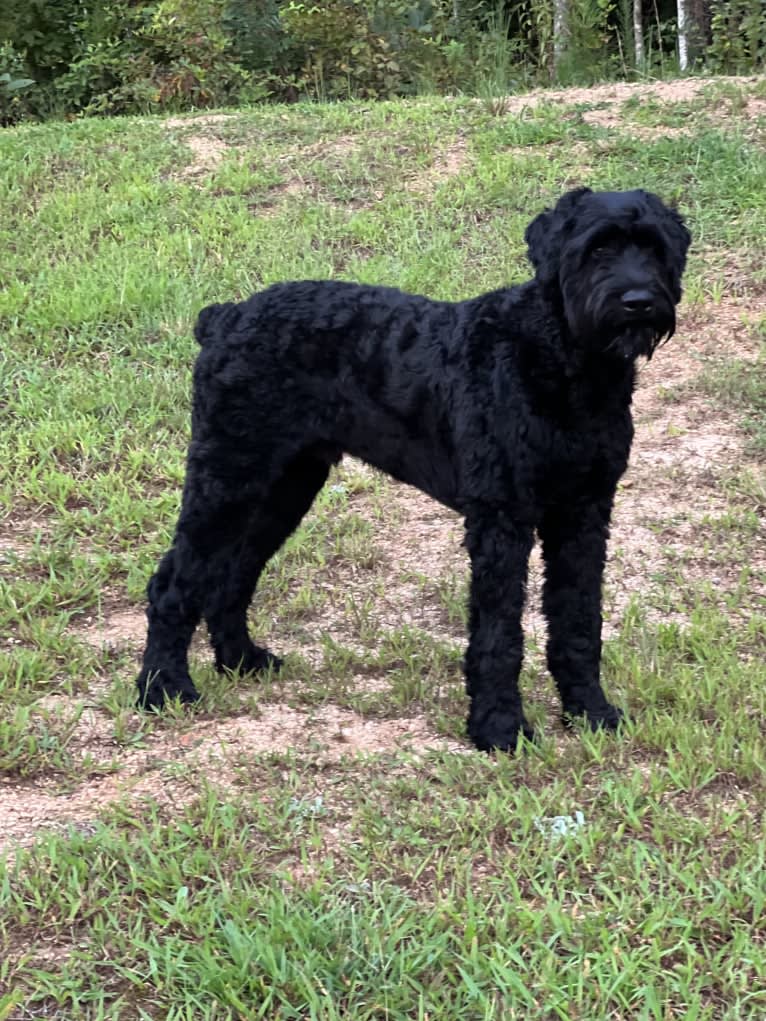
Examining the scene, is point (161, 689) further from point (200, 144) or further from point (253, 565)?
point (200, 144)

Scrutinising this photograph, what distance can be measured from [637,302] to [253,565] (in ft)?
6.71

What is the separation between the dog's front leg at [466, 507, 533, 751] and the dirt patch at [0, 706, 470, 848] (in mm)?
170

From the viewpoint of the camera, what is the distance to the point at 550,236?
13.0 ft

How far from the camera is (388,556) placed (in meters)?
6.12

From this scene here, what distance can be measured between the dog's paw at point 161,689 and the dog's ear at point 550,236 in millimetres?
2068

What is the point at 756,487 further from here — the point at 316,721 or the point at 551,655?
the point at 316,721

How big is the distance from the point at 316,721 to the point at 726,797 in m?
1.52

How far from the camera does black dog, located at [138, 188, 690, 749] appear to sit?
3912 mm

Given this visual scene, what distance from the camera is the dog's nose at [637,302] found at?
367 centimetres

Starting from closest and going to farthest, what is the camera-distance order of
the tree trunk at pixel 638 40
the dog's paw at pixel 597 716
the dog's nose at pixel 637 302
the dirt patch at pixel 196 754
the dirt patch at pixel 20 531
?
the dog's nose at pixel 637 302, the dirt patch at pixel 196 754, the dog's paw at pixel 597 716, the dirt patch at pixel 20 531, the tree trunk at pixel 638 40

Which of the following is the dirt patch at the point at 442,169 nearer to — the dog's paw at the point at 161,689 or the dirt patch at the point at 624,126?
the dirt patch at the point at 624,126

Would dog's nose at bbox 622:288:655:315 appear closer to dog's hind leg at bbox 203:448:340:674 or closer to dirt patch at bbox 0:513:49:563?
dog's hind leg at bbox 203:448:340:674

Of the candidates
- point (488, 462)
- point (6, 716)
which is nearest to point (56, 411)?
point (6, 716)

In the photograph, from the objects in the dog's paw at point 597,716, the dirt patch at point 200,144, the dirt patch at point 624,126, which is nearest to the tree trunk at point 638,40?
the dirt patch at point 624,126
